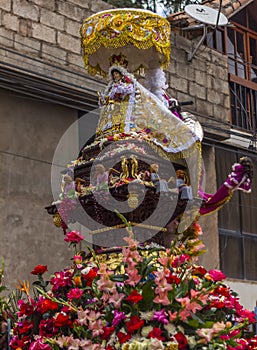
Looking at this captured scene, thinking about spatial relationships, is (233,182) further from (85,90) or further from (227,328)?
(85,90)

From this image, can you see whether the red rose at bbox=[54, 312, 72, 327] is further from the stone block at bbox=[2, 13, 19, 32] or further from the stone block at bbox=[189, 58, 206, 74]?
the stone block at bbox=[189, 58, 206, 74]

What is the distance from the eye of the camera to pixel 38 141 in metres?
8.84

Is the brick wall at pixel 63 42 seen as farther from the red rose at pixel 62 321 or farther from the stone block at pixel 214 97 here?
the red rose at pixel 62 321

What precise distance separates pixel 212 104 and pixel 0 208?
4283mm

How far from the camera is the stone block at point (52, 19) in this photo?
9047mm

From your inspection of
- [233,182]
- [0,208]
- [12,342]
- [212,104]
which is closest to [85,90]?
[0,208]

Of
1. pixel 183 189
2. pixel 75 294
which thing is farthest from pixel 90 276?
pixel 183 189

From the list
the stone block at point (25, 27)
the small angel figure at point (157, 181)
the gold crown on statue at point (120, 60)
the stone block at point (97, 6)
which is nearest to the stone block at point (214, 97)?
the stone block at point (97, 6)

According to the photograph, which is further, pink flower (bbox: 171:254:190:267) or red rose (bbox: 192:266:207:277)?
red rose (bbox: 192:266:207:277)

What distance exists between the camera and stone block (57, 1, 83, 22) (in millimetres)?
9273

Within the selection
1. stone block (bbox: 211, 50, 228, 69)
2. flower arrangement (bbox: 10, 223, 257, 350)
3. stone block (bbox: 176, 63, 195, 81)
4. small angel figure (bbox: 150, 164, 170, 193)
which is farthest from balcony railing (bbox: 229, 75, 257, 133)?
flower arrangement (bbox: 10, 223, 257, 350)

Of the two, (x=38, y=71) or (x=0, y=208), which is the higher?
(x=38, y=71)

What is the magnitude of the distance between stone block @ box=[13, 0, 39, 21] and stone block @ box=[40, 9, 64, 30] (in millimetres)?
96

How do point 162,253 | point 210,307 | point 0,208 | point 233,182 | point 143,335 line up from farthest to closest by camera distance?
point 0,208
point 233,182
point 162,253
point 210,307
point 143,335
